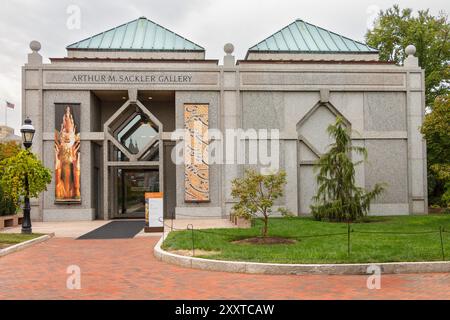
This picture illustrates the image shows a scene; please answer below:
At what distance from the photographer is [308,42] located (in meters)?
29.7

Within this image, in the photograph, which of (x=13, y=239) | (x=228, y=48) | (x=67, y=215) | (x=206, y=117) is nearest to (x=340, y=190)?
(x=206, y=117)

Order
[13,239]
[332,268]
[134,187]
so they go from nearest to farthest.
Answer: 1. [332,268]
2. [13,239]
3. [134,187]

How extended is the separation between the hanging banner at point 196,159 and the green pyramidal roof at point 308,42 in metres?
6.27

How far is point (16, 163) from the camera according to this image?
1752 cm

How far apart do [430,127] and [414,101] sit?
8196 mm

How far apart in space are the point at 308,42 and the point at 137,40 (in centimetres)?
1080

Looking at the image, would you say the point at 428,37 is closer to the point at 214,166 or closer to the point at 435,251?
the point at 214,166

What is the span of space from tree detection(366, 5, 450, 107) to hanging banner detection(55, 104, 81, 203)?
2471 centimetres

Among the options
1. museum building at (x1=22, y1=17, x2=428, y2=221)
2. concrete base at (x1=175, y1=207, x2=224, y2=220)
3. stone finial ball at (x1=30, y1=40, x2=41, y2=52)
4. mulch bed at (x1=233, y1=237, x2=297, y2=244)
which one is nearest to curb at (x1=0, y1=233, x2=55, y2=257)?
mulch bed at (x1=233, y1=237, x2=297, y2=244)

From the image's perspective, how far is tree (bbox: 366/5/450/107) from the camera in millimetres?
34062

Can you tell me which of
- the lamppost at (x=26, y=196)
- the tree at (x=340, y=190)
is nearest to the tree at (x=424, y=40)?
the tree at (x=340, y=190)

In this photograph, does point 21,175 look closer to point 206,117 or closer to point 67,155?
point 67,155

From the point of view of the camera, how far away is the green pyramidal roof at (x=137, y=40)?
2789 cm
